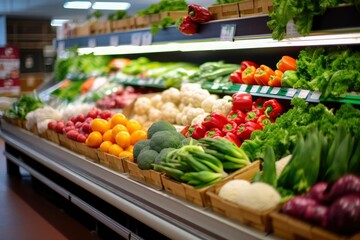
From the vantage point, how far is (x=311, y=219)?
2.06 m

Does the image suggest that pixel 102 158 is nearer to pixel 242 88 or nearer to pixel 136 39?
pixel 242 88

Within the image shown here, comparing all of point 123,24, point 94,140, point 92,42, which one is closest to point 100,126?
point 94,140

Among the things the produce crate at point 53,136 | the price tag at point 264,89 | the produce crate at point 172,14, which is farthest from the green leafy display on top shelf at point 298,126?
the produce crate at point 53,136

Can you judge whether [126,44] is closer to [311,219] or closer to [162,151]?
[162,151]

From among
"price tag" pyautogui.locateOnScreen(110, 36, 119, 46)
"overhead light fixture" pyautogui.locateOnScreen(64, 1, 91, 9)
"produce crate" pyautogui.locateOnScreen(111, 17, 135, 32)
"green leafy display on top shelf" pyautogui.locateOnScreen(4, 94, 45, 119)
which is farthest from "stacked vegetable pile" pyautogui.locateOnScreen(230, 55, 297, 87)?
"overhead light fixture" pyautogui.locateOnScreen(64, 1, 91, 9)

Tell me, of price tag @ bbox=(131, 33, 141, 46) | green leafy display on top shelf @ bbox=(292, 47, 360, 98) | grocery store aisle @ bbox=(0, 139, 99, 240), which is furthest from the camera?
price tag @ bbox=(131, 33, 141, 46)

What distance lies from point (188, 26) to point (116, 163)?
137 centimetres

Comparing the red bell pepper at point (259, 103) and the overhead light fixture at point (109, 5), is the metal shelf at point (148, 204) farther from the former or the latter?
the overhead light fixture at point (109, 5)

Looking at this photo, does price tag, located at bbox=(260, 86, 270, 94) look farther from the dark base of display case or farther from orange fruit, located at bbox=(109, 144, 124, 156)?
the dark base of display case

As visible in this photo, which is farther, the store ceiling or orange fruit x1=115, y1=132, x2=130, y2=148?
the store ceiling

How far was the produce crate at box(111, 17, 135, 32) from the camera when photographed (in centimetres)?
579

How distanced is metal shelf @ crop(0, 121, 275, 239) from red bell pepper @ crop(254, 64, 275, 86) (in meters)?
1.31

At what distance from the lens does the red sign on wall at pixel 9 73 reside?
1290cm

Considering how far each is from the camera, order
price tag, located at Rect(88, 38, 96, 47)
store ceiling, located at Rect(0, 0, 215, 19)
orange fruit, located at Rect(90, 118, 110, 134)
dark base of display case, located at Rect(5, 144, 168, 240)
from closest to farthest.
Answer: dark base of display case, located at Rect(5, 144, 168, 240) → orange fruit, located at Rect(90, 118, 110, 134) → price tag, located at Rect(88, 38, 96, 47) → store ceiling, located at Rect(0, 0, 215, 19)
